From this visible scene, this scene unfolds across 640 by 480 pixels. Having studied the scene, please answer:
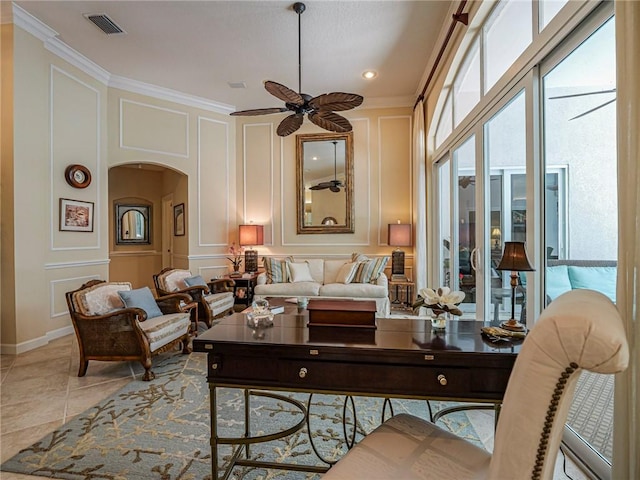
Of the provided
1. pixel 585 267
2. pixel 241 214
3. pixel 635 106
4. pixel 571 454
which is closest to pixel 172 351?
pixel 241 214

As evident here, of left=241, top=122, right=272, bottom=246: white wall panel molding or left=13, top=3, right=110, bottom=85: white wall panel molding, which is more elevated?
left=13, top=3, right=110, bottom=85: white wall panel molding

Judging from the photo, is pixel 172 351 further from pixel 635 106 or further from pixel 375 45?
pixel 375 45

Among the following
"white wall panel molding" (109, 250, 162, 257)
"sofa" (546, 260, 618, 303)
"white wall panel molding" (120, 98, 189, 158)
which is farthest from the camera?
"white wall panel molding" (109, 250, 162, 257)

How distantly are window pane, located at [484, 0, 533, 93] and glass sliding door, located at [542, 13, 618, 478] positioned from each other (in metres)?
0.47

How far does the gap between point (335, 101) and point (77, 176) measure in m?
3.83

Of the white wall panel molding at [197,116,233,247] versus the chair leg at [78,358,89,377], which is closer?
the chair leg at [78,358,89,377]

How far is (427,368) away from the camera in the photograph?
1.33 meters

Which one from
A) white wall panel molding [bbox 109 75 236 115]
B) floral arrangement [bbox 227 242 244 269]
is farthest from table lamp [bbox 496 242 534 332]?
white wall panel molding [bbox 109 75 236 115]

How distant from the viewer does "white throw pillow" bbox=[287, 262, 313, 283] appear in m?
5.43

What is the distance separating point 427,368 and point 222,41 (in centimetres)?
446

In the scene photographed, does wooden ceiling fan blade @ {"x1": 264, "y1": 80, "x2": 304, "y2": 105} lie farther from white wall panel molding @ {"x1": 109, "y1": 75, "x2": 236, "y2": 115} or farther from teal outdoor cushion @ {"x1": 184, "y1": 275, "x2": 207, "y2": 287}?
white wall panel molding @ {"x1": 109, "y1": 75, "x2": 236, "y2": 115}

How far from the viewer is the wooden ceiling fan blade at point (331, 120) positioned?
3244 millimetres

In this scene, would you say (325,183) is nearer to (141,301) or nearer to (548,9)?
(141,301)

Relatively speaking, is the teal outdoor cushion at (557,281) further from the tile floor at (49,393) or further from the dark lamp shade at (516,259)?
the tile floor at (49,393)
